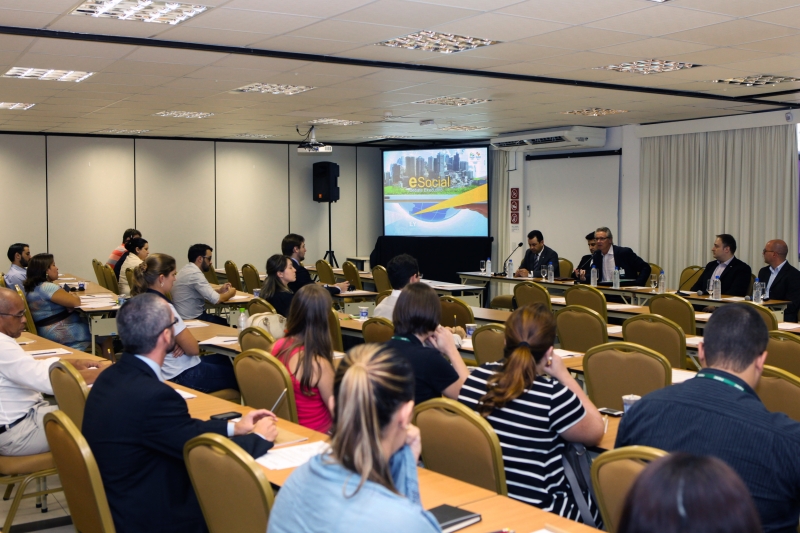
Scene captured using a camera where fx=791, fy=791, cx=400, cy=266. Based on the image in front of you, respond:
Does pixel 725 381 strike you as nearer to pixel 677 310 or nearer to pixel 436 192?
pixel 677 310

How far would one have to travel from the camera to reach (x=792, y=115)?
10.1m

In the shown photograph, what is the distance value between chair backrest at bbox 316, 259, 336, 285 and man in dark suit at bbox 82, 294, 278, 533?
935 cm

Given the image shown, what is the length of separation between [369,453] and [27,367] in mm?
2977

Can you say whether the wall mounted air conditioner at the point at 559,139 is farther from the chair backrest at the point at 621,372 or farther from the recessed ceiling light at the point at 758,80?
the chair backrest at the point at 621,372

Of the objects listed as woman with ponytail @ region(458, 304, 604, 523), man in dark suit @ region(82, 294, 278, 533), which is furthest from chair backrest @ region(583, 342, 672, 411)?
man in dark suit @ region(82, 294, 278, 533)

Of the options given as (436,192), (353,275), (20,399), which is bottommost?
(20,399)

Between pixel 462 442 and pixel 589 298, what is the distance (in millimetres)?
5085

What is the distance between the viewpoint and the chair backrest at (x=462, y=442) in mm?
2619

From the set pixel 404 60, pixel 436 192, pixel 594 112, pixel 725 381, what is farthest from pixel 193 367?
pixel 436 192

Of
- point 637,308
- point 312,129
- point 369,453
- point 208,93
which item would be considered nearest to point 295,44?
point 208,93

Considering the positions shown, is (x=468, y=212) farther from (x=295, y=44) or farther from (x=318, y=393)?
(x=318, y=393)

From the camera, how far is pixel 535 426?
276cm

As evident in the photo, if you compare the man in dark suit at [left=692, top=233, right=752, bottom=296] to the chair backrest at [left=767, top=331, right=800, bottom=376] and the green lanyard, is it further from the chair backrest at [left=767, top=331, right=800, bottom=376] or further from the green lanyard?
the green lanyard

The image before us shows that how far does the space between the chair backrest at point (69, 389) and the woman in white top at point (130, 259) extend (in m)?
5.79
